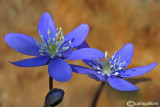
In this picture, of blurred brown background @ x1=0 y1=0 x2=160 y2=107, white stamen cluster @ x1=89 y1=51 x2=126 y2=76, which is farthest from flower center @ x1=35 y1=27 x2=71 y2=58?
blurred brown background @ x1=0 y1=0 x2=160 y2=107

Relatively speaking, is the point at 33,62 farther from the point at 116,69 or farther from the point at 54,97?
the point at 116,69

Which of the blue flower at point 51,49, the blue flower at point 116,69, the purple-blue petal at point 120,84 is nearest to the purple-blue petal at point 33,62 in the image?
the blue flower at point 51,49

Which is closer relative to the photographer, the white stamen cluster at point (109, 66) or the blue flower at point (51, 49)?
the blue flower at point (51, 49)

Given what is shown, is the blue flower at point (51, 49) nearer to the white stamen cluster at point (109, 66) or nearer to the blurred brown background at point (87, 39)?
the white stamen cluster at point (109, 66)

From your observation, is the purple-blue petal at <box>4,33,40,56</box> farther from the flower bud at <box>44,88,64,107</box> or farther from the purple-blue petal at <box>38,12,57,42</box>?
the flower bud at <box>44,88,64,107</box>

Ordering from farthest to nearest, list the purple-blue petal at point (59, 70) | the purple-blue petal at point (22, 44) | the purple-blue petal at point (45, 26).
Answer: the purple-blue petal at point (45, 26) → the purple-blue petal at point (22, 44) → the purple-blue petal at point (59, 70)

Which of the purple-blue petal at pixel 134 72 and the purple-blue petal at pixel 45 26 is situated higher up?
the purple-blue petal at pixel 45 26

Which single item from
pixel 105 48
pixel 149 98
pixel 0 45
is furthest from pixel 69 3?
pixel 149 98
